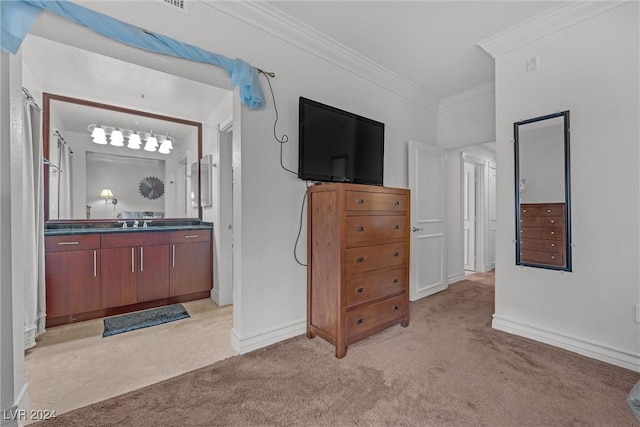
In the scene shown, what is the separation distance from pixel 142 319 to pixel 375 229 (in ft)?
8.27

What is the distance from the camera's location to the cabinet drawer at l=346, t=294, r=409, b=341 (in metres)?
2.05

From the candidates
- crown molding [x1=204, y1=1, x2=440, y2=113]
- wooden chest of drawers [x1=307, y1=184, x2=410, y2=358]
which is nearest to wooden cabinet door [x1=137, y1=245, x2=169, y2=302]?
wooden chest of drawers [x1=307, y1=184, x2=410, y2=358]

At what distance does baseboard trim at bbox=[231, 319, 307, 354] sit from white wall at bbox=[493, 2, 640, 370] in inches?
76.3

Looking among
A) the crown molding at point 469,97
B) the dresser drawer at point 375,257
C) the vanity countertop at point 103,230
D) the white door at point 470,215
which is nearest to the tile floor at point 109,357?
the vanity countertop at point 103,230

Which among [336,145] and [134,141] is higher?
[134,141]

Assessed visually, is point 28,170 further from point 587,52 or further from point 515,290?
point 587,52

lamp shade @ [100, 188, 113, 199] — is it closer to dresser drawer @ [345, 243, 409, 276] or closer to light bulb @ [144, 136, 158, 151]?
light bulb @ [144, 136, 158, 151]

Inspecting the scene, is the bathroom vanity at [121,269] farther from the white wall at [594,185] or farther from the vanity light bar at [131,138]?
the white wall at [594,185]

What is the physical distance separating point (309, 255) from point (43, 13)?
2.13 meters

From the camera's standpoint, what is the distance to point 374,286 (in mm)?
2195

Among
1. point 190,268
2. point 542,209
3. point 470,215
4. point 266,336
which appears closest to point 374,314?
point 266,336

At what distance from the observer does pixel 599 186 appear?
77.7 inches

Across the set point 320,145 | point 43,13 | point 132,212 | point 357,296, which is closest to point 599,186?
point 357,296

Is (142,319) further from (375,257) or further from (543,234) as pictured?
(543,234)
